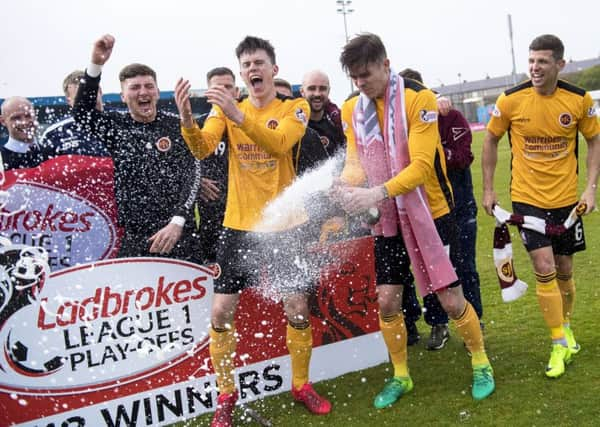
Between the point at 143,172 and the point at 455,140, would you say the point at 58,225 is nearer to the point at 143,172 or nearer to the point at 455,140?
the point at 143,172

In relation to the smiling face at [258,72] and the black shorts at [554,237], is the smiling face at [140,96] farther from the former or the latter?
the black shorts at [554,237]

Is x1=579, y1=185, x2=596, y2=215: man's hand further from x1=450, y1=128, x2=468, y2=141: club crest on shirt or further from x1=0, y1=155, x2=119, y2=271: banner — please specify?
x1=0, y1=155, x2=119, y2=271: banner

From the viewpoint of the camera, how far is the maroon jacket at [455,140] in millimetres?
4926

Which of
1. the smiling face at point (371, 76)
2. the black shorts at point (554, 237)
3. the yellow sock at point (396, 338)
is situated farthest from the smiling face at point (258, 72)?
the black shorts at point (554, 237)

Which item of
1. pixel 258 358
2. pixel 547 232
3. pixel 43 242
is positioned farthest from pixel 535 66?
pixel 43 242

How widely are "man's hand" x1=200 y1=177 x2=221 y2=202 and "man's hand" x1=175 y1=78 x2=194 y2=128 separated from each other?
1.09 metres

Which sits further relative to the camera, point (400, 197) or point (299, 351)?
point (299, 351)

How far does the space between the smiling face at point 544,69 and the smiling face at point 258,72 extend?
1.76 metres

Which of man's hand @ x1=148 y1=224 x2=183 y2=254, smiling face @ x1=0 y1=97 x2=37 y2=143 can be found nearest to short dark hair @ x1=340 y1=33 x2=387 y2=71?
man's hand @ x1=148 y1=224 x2=183 y2=254

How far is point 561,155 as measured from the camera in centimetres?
433

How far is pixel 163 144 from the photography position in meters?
4.14

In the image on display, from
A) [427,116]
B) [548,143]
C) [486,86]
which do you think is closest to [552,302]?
[548,143]

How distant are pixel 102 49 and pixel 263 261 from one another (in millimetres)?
1617

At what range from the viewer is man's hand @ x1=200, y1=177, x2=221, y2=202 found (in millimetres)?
4637
